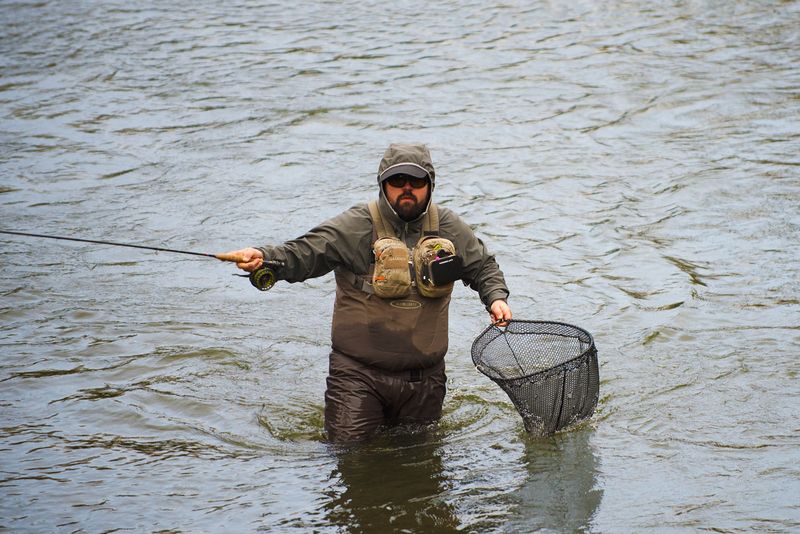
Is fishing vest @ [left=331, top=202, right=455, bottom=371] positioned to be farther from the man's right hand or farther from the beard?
the man's right hand

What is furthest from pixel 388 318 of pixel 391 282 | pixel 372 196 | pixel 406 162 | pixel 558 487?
pixel 372 196

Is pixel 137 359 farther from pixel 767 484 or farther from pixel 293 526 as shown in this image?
pixel 767 484

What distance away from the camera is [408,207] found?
19.9 ft

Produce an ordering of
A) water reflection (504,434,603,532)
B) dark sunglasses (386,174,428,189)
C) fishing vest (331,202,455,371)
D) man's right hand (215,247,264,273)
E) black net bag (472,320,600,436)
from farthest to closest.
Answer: fishing vest (331,202,455,371) → dark sunglasses (386,174,428,189) → black net bag (472,320,600,436) → man's right hand (215,247,264,273) → water reflection (504,434,603,532)

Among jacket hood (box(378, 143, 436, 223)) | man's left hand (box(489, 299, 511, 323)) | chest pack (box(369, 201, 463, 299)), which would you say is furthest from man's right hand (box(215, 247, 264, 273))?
man's left hand (box(489, 299, 511, 323))

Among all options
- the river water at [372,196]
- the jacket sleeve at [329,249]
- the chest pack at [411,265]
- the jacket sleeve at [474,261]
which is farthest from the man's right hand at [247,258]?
the river water at [372,196]

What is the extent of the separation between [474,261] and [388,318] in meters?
0.60

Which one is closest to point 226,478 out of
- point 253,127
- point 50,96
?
point 253,127

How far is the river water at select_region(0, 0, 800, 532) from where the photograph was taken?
231 inches

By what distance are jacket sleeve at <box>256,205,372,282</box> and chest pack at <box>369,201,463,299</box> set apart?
0.25 ft

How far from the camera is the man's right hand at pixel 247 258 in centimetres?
580

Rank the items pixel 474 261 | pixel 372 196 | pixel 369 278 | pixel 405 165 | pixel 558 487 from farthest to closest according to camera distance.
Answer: pixel 372 196, pixel 474 261, pixel 369 278, pixel 405 165, pixel 558 487

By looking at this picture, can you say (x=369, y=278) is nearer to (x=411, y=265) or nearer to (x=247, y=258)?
(x=411, y=265)

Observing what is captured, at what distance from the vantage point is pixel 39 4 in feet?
67.6
